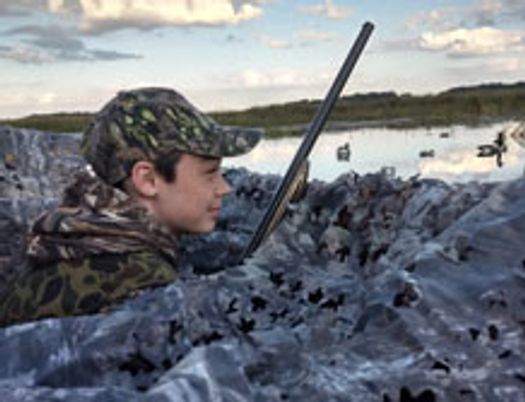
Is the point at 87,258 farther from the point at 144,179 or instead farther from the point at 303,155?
the point at 303,155

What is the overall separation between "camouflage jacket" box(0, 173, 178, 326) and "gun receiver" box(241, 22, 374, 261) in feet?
2.60

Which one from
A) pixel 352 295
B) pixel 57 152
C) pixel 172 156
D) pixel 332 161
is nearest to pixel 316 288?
pixel 352 295

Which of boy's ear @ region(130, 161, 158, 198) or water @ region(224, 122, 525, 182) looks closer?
boy's ear @ region(130, 161, 158, 198)

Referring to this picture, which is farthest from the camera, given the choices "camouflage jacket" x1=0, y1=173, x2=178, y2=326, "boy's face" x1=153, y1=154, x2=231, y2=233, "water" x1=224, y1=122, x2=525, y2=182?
"water" x1=224, y1=122, x2=525, y2=182

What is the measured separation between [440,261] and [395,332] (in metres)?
0.27

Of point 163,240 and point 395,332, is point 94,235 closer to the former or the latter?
point 163,240

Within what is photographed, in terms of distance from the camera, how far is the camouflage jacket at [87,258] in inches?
126

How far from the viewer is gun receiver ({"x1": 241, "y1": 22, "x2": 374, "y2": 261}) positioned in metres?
4.32

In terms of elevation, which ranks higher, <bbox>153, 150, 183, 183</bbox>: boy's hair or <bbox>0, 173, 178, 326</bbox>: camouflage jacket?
<bbox>153, 150, 183, 183</bbox>: boy's hair

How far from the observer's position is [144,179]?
375 cm

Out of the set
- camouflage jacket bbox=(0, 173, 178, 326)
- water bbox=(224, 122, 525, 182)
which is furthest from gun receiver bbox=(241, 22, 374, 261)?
water bbox=(224, 122, 525, 182)

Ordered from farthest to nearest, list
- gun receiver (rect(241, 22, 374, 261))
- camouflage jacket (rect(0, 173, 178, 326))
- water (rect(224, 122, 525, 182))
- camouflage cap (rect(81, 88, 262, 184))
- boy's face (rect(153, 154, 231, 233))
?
water (rect(224, 122, 525, 182)), gun receiver (rect(241, 22, 374, 261)), boy's face (rect(153, 154, 231, 233)), camouflage cap (rect(81, 88, 262, 184)), camouflage jacket (rect(0, 173, 178, 326))

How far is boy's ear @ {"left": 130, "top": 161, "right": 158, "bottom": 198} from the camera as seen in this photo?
3.73 metres

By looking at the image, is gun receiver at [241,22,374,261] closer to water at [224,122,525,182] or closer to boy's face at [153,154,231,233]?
boy's face at [153,154,231,233]
